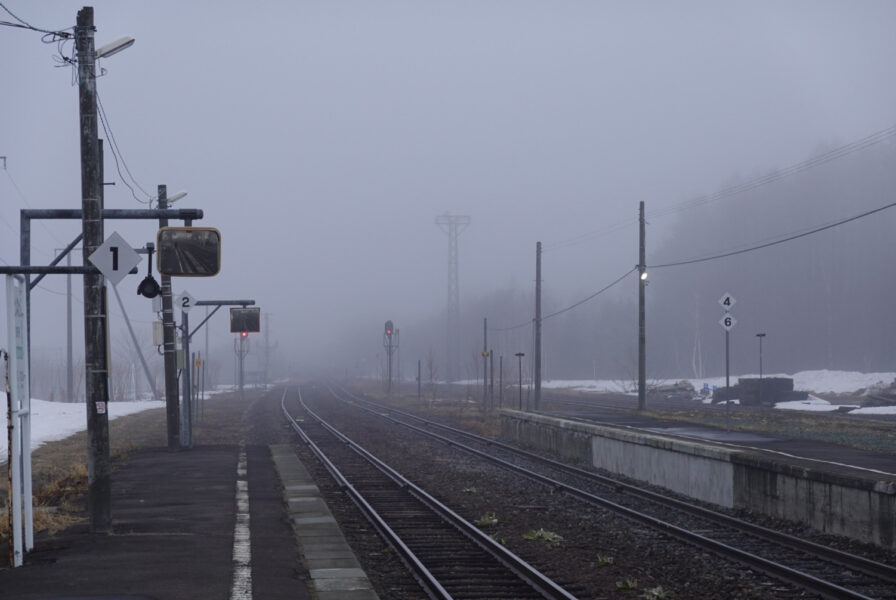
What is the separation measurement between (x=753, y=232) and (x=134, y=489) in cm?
8636

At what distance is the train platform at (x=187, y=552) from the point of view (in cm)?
935

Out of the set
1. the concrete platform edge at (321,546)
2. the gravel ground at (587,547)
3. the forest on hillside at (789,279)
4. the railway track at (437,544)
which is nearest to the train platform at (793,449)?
the gravel ground at (587,547)

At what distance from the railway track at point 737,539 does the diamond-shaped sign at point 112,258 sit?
776 centimetres

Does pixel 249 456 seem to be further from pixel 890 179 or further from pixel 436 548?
pixel 890 179

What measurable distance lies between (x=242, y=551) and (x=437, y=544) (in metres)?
2.50

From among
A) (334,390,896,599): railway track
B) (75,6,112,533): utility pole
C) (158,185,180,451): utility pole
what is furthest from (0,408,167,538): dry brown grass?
(334,390,896,599): railway track

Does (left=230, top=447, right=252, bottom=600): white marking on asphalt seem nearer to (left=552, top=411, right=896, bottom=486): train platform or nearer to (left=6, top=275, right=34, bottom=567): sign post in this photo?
(left=6, top=275, right=34, bottom=567): sign post

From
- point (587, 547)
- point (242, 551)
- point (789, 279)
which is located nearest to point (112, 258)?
point (242, 551)

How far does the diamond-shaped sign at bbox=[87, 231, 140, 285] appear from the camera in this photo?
11.9 meters

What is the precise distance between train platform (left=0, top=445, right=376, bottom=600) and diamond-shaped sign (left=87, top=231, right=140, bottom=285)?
3275mm

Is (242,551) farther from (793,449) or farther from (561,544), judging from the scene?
(793,449)

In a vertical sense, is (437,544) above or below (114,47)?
below

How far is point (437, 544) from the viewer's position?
12547mm

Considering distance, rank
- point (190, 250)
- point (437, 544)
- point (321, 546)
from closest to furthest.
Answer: point (321, 546) → point (437, 544) → point (190, 250)
